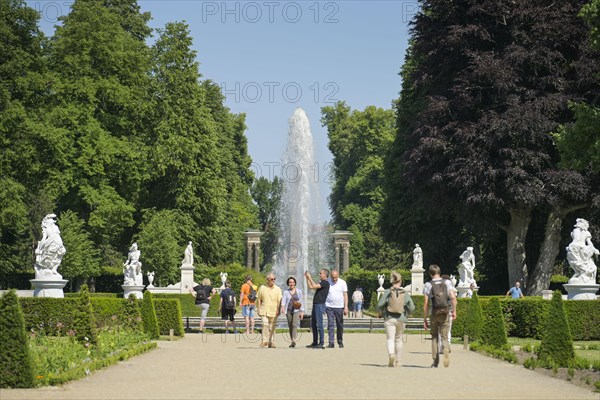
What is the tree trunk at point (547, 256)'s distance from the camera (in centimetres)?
4041

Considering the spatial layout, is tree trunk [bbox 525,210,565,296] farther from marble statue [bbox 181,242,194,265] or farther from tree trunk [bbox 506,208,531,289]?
marble statue [bbox 181,242,194,265]

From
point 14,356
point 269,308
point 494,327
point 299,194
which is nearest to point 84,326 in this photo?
point 14,356

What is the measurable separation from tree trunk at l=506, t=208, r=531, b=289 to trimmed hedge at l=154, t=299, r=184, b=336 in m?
18.1

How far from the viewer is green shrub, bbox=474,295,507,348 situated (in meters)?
20.6

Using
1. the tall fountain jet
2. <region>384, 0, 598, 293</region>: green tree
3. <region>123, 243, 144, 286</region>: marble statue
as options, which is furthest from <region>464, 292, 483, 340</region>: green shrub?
the tall fountain jet

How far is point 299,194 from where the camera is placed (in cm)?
5672

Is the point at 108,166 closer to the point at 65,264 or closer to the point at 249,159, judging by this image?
the point at 65,264

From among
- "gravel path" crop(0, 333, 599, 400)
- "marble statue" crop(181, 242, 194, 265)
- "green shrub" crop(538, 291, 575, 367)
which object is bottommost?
"gravel path" crop(0, 333, 599, 400)

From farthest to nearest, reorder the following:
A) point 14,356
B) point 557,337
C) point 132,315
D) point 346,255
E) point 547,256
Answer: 1. point 346,255
2. point 547,256
3. point 132,315
4. point 557,337
5. point 14,356

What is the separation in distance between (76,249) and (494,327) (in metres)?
29.0

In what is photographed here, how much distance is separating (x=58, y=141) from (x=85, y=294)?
27.3 meters

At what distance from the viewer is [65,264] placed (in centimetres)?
4725

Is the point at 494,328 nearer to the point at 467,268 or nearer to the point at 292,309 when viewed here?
the point at 292,309

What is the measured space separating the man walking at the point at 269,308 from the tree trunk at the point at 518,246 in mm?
19865
